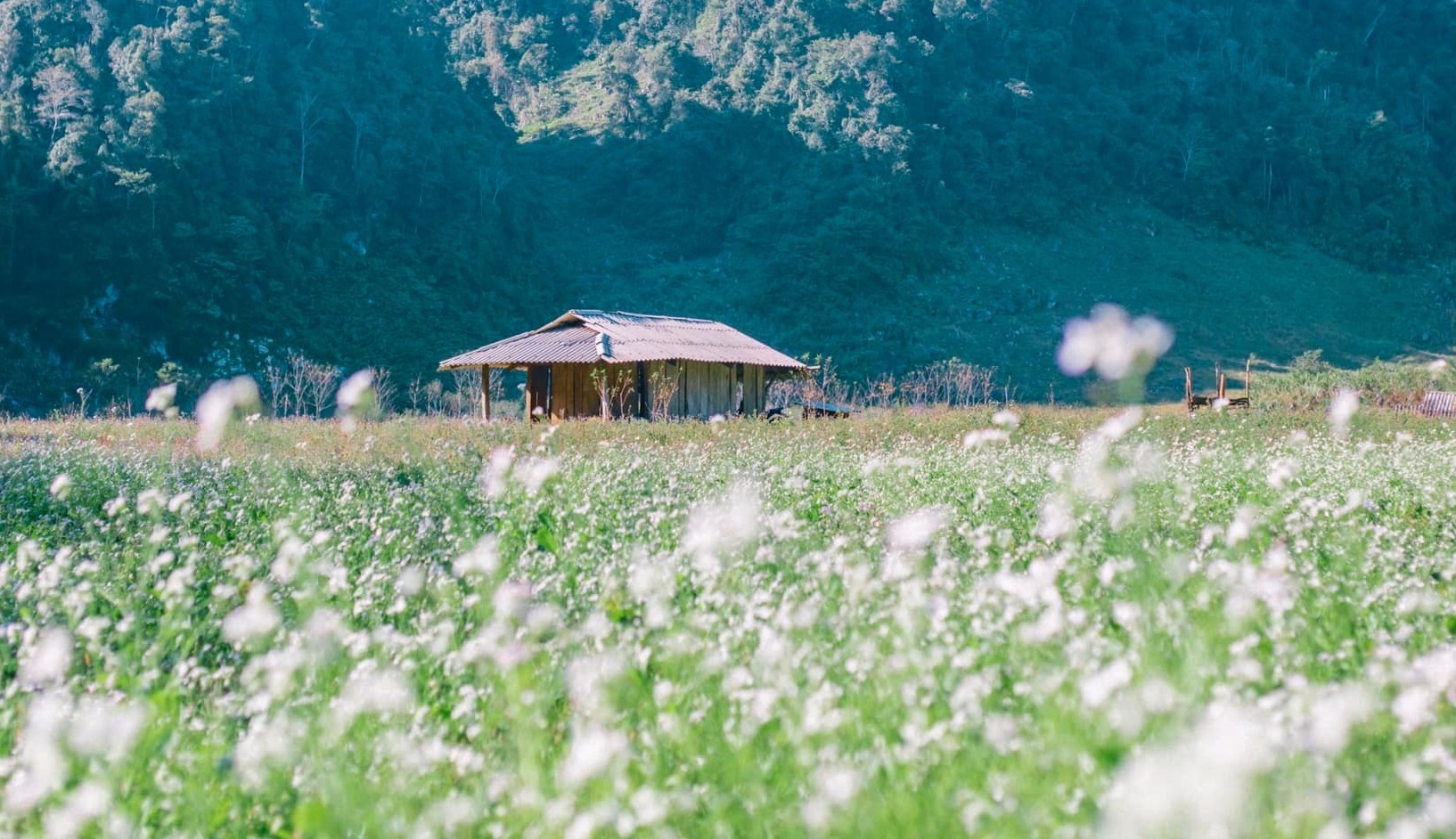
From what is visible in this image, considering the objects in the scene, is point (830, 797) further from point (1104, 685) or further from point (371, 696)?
point (371, 696)

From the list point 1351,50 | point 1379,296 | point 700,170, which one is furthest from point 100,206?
point 1351,50

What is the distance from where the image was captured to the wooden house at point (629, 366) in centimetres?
2947

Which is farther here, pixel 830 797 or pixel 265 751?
pixel 265 751

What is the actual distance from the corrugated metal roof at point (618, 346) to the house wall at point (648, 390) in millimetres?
563

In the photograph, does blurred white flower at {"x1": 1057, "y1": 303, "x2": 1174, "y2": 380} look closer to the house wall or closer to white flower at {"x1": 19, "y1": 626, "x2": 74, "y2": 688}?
white flower at {"x1": 19, "y1": 626, "x2": 74, "y2": 688}

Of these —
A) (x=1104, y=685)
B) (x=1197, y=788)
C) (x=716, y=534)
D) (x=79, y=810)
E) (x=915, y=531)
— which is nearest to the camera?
(x=1197, y=788)

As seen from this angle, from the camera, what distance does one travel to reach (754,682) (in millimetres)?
3783

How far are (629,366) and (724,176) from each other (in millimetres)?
46913

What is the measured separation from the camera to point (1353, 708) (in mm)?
2729

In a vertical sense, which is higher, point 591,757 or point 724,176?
point 724,176

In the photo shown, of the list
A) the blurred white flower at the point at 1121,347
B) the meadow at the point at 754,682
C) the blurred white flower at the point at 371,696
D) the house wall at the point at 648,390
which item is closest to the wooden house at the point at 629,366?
the house wall at the point at 648,390

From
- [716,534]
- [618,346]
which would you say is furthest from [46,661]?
[618,346]

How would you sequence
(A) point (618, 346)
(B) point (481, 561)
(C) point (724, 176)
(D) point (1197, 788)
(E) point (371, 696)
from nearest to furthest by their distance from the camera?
1. (D) point (1197, 788)
2. (E) point (371, 696)
3. (B) point (481, 561)
4. (A) point (618, 346)
5. (C) point (724, 176)

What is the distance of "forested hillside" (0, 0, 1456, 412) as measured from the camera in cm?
5053
